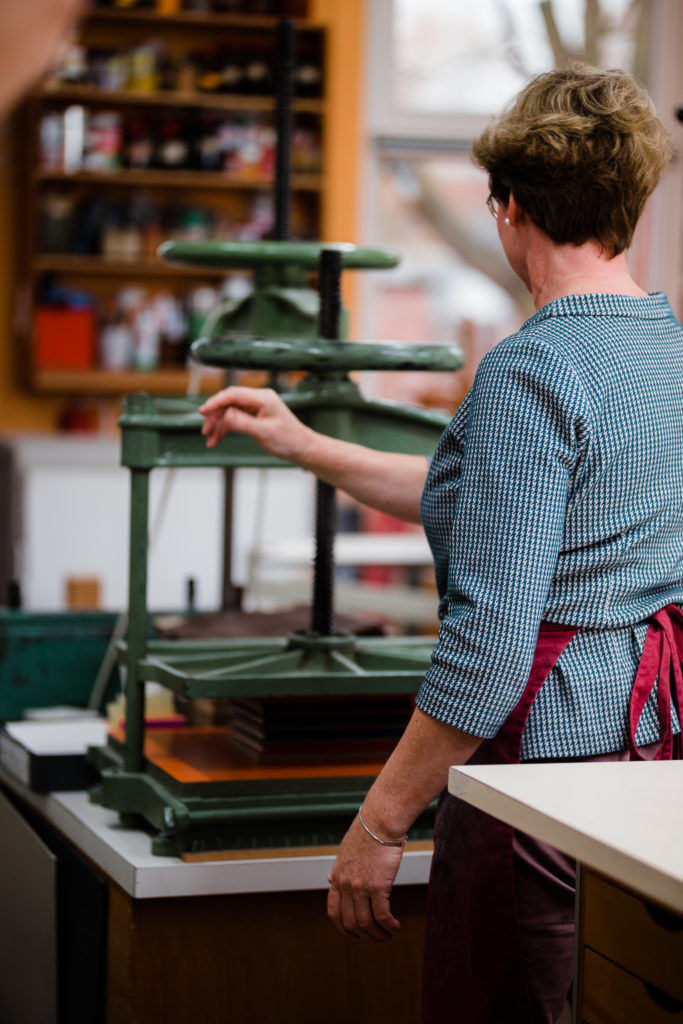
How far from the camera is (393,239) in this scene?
5852mm

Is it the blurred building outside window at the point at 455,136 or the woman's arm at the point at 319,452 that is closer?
the woman's arm at the point at 319,452

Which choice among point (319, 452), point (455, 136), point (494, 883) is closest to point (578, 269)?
point (319, 452)

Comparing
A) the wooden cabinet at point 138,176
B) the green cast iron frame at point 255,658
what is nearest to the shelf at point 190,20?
the wooden cabinet at point 138,176

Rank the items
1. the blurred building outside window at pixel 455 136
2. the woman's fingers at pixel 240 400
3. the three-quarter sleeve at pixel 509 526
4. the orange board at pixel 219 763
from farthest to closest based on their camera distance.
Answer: the blurred building outside window at pixel 455 136 < the orange board at pixel 219 763 < the woman's fingers at pixel 240 400 < the three-quarter sleeve at pixel 509 526

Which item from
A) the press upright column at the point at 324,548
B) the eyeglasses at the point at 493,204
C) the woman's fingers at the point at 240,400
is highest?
the eyeglasses at the point at 493,204

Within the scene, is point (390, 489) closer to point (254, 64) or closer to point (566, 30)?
point (254, 64)

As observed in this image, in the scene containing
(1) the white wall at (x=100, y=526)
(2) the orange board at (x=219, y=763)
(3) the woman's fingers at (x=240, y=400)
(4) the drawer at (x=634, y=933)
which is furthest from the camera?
(1) the white wall at (x=100, y=526)

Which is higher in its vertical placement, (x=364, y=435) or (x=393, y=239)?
(x=393, y=239)

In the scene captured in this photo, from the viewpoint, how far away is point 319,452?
1521 millimetres

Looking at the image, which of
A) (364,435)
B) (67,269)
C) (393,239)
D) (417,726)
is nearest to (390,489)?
(364,435)

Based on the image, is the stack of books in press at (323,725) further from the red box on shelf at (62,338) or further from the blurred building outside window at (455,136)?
the blurred building outside window at (455,136)

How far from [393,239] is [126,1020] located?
472cm

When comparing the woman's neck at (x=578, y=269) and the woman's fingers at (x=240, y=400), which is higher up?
the woman's neck at (x=578, y=269)

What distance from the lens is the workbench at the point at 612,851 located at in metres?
0.85
